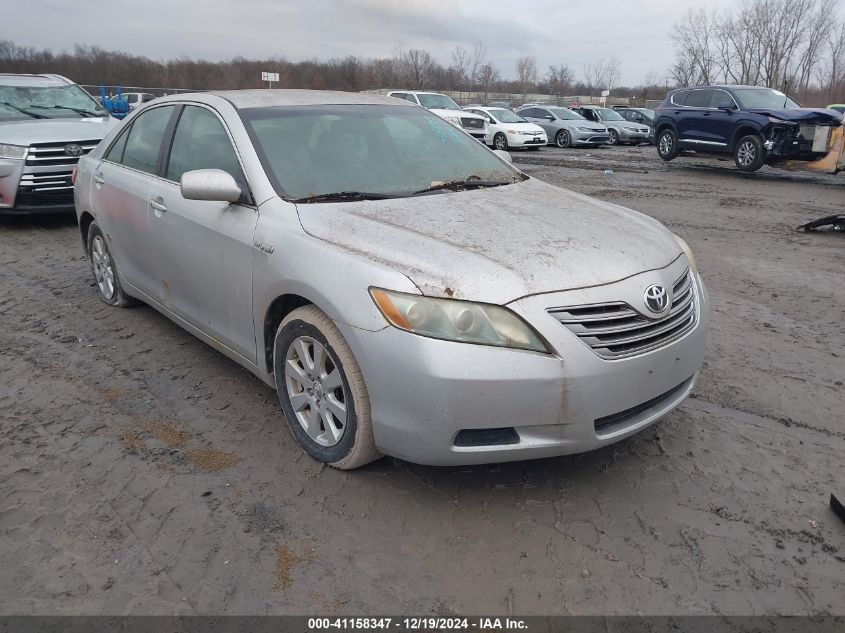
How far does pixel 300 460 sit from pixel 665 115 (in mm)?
16043

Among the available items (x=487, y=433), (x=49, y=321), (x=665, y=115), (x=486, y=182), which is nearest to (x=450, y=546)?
(x=487, y=433)

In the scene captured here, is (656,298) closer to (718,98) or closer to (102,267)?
(102,267)

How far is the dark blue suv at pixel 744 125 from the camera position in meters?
12.9

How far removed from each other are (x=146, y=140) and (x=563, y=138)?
20264 mm

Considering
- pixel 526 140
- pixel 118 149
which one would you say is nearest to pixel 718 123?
pixel 526 140

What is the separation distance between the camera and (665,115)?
1648cm

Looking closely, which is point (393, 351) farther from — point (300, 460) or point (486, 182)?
point (486, 182)

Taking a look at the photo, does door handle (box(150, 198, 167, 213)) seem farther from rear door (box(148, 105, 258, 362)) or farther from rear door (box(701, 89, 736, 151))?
rear door (box(701, 89, 736, 151))

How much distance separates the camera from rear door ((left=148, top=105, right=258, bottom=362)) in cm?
328

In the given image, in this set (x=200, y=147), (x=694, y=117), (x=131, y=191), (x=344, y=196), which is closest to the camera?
(x=344, y=196)

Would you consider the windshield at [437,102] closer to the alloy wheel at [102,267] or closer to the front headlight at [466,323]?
the alloy wheel at [102,267]

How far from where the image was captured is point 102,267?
5.15m

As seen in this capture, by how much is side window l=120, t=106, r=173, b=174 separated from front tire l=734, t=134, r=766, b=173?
42.8 feet

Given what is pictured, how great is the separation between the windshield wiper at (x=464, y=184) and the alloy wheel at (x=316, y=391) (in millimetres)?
1050
